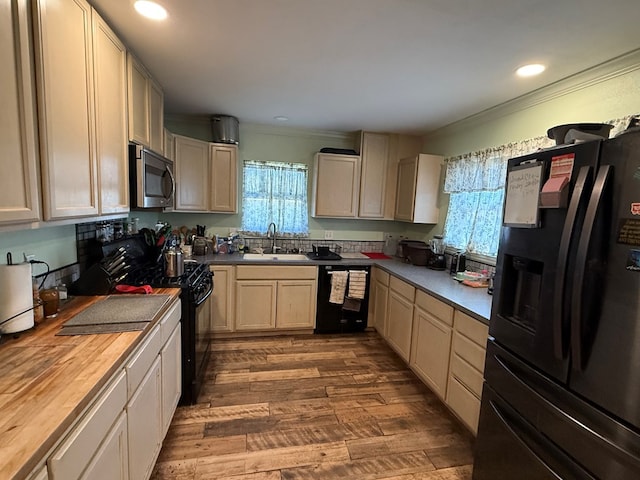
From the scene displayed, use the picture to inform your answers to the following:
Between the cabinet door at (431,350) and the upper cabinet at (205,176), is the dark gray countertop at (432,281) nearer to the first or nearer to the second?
the cabinet door at (431,350)

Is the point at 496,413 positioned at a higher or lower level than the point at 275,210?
lower

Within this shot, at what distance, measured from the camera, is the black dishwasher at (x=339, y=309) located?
3408 millimetres

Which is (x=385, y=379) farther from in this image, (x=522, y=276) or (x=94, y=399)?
(x=94, y=399)

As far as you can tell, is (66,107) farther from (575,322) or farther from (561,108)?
(561,108)

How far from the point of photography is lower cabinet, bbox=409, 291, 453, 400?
2229mm

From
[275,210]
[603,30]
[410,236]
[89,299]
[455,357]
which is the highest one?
[603,30]

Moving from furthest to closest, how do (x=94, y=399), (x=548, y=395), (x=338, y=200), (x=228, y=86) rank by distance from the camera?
(x=338, y=200), (x=228, y=86), (x=548, y=395), (x=94, y=399)

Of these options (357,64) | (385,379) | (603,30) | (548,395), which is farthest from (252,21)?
(385,379)

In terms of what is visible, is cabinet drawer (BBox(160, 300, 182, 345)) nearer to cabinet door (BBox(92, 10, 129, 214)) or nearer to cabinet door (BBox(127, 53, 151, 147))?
cabinet door (BBox(92, 10, 129, 214))

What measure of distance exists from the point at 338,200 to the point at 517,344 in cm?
261

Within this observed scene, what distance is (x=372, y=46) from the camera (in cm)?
179

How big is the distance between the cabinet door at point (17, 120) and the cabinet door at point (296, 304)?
2403 mm

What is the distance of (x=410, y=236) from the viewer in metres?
4.04

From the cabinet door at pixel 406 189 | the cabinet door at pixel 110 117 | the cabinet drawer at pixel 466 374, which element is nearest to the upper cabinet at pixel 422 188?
the cabinet door at pixel 406 189
